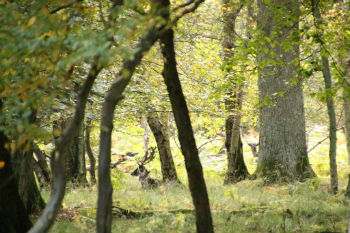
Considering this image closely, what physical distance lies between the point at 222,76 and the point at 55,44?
987 cm

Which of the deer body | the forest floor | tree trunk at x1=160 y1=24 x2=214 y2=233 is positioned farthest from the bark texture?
tree trunk at x1=160 y1=24 x2=214 y2=233

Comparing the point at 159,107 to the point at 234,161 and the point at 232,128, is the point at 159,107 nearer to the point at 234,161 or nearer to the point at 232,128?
the point at 232,128

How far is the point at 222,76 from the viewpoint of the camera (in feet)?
43.3

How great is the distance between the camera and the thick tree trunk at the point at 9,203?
5645 millimetres

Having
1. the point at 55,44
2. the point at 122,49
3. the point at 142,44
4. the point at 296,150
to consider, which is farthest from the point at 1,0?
the point at 296,150

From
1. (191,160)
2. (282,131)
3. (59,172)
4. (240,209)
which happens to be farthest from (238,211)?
(59,172)

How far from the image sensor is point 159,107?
11742mm

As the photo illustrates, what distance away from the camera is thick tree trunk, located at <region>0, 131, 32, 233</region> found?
18.5 feet

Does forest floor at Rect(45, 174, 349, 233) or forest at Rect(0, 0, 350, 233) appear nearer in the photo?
forest at Rect(0, 0, 350, 233)

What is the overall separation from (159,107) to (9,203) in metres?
6.38

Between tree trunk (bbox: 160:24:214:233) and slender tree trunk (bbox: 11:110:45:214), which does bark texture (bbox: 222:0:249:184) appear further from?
tree trunk (bbox: 160:24:214:233)

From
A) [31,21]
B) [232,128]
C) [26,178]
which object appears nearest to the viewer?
[31,21]

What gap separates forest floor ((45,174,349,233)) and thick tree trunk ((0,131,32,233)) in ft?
3.76

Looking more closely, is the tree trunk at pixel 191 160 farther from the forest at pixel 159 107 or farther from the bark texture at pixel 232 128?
the bark texture at pixel 232 128
